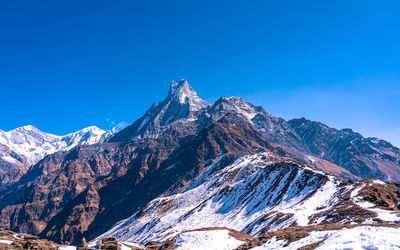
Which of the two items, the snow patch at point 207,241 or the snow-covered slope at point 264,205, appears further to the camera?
the snow-covered slope at point 264,205

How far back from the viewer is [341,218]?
64750mm

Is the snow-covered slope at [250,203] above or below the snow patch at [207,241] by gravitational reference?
above

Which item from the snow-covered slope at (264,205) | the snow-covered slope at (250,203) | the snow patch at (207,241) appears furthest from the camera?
the snow-covered slope at (250,203)

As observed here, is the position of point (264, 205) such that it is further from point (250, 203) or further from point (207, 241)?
point (207, 241)

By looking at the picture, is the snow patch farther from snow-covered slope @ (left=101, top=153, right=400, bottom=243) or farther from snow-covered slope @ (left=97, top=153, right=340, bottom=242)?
snow-covered slope @ (left=97, top=153, right=340, bottom=242)

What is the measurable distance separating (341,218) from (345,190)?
36872 millimetres

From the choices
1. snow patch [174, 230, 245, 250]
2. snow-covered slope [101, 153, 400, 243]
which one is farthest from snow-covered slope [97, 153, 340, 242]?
snow patch [174, 230, 245, 250]

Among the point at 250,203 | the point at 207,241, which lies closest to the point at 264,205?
the point at 250,203

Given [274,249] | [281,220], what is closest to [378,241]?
[274,249]

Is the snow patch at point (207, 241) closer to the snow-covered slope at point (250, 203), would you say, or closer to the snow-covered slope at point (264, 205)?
the snow-covered slope at point (264, 205)

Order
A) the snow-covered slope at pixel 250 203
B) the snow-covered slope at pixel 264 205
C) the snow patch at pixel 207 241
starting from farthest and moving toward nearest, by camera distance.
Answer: the snow-covered slope at pixel 250 203
the snow-covered slope at pixel 264 205
the snow patch at pixel 207 241

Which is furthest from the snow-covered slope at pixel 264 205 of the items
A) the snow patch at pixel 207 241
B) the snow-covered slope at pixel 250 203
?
the snow patch at pixel 207 241

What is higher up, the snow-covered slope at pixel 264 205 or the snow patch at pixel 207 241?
the snow-covered slope at pixel 264 205

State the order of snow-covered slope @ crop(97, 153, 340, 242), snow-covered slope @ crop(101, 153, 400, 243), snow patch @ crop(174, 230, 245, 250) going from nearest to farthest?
snow patch @ crop(174, 230, 245, 250) → snow-covered slope @ crop(101, 153, 400, 243) → snow-covered slope @ crop(97, 153, 340, 242)
